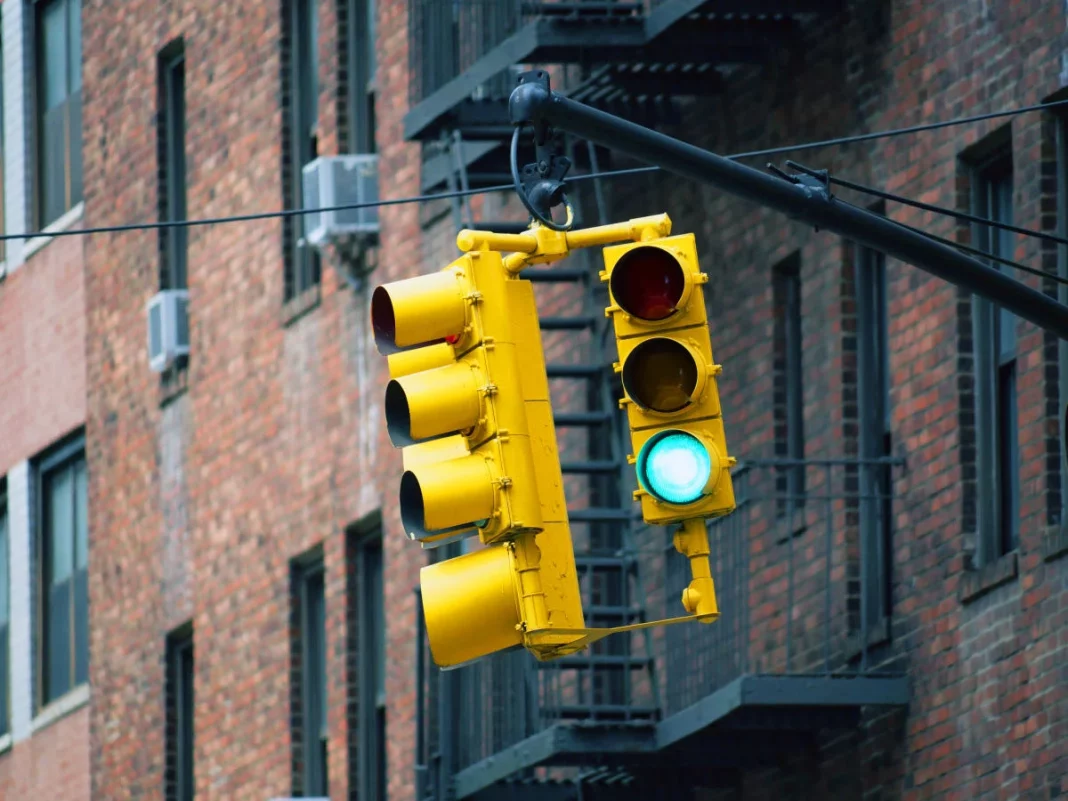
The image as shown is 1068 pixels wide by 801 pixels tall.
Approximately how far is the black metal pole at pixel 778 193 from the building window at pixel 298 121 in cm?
1565

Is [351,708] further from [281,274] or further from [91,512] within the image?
[91,512]

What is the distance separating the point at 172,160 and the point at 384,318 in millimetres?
19123

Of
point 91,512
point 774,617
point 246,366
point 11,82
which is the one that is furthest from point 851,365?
point 11,82

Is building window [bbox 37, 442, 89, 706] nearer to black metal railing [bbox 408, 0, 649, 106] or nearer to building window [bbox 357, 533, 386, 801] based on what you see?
building window [bbox 357, 533, 386, 801]

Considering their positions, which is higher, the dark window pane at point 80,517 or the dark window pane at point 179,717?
the dark window pane at point 80,517

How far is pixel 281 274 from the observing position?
27203mm

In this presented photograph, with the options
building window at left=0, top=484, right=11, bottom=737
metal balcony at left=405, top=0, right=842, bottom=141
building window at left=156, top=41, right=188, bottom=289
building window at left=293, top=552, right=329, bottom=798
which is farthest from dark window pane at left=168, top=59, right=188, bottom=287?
metal balcony at left=405, top=0, right=842, bottom=141

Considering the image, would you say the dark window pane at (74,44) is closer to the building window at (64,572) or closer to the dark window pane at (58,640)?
the building window at (64,572)

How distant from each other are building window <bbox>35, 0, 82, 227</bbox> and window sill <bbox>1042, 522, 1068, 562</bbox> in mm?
17226

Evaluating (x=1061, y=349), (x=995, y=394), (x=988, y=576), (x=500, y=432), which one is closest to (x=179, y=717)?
(x=995, y=394)

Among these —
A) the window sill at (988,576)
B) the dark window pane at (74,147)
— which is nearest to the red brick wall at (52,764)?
the dark window pane at (74,147)

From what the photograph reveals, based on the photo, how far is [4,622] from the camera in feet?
111

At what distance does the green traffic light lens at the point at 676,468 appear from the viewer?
11062 millimetres

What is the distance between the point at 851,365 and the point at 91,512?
13461mm
